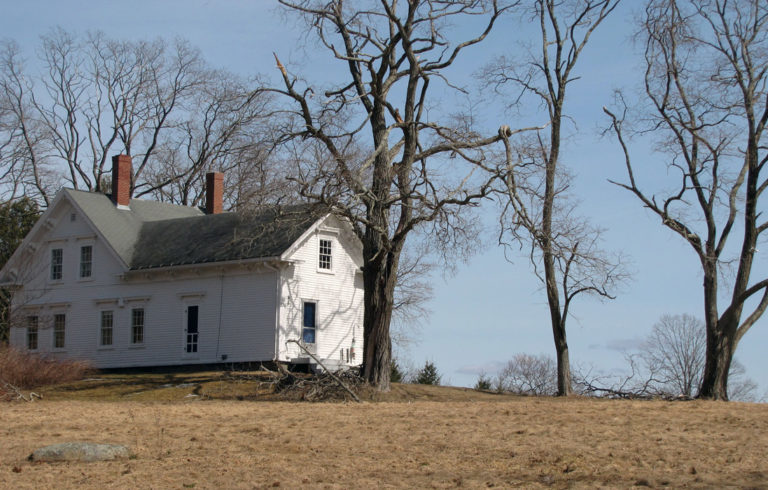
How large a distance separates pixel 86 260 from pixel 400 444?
26277mm

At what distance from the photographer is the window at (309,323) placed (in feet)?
115

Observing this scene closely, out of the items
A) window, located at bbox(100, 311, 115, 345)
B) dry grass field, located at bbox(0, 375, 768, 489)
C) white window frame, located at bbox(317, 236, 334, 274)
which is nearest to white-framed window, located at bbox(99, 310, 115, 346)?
window, located at bbox(100, 311, 115, 345)

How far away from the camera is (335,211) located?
A: 81.1 feet

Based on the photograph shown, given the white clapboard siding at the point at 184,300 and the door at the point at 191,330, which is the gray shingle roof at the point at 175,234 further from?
the door at the point at 191,330

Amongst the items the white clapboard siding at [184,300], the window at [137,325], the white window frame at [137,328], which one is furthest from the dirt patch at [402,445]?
the window at [137,325]

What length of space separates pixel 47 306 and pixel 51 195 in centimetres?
1536

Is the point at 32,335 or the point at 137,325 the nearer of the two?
the point at 137,325

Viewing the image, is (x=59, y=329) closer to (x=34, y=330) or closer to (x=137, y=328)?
(x=34, y=330)

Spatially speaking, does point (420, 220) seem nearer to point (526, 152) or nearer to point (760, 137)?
point (526, 152)

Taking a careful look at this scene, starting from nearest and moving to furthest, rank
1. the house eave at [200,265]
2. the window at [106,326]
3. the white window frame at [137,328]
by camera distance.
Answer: the house eave at [200,265], the white window frame at [137,328], the window at [106,326]

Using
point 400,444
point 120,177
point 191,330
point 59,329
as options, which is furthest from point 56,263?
point 400,444

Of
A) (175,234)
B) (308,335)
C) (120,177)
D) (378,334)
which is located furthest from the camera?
(120,177)

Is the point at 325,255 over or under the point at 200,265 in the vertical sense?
over

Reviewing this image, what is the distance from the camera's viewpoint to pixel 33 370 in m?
32.2
